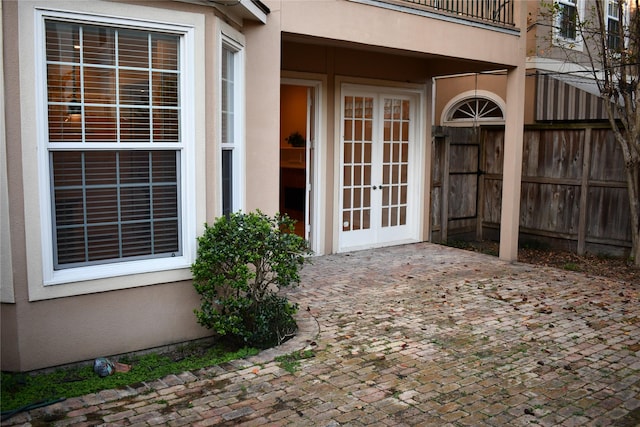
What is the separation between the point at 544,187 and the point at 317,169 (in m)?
4.29

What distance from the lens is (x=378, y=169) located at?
9805 millimetres

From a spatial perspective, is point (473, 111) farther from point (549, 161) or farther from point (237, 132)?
point (237, 132)

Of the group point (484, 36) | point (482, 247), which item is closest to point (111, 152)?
point (484, 36)

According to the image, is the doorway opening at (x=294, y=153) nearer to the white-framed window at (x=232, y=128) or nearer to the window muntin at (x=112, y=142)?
the white-framed window at (x=232, y=128)

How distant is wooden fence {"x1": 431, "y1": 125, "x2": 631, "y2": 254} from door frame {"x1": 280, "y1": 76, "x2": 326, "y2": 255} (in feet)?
8.34

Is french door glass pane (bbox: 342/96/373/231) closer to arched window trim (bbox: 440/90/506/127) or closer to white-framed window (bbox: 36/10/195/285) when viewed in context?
arched window trim (bbox: 440/90/506/127)

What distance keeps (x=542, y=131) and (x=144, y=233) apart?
789cm

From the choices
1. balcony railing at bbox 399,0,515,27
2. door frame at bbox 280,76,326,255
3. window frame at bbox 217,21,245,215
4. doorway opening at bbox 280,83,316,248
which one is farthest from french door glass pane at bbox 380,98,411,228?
window frame at bbox 217,21,245,215

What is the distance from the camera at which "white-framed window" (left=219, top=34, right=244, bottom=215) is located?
5.56m

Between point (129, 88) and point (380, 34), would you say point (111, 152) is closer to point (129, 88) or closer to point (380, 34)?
point (129, 88)

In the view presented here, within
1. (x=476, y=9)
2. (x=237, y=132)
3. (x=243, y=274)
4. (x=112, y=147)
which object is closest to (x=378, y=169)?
(x=476, y=9)

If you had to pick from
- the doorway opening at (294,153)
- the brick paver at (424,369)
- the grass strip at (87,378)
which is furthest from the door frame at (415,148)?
the grass strip at (87,378)

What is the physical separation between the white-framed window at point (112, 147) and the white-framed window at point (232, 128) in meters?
0.71

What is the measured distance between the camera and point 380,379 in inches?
177
